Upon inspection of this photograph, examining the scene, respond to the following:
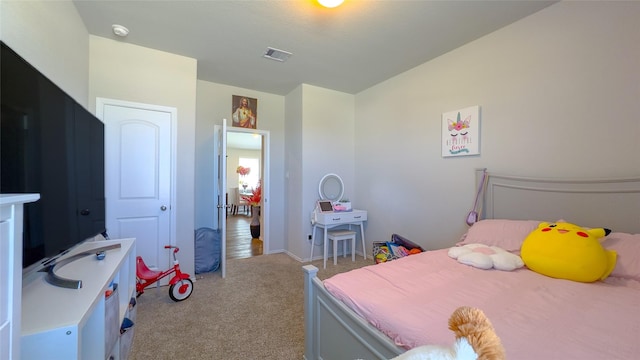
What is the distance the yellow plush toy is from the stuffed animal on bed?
4.55 feet

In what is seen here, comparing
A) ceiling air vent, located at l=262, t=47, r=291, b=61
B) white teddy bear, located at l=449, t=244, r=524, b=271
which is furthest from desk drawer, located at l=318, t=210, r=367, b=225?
ceiling air vent, located at l=262, t=47, r=291, b=61

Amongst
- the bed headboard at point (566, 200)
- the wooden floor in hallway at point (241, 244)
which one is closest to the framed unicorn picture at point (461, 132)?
the bed headboard at point (566, 200)

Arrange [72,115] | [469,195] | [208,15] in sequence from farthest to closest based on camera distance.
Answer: [469,195]
[208,15]
[72,115]

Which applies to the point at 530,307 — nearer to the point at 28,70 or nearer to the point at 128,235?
the point at 28,70

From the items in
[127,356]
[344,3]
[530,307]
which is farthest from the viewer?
[344,3]

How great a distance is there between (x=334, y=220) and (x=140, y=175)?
237 centimetres

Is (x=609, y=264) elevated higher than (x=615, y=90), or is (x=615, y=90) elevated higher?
(x=615, y=90)

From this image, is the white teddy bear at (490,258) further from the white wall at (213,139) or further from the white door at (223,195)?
the white wall at (213,139)

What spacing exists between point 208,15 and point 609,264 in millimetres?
3299

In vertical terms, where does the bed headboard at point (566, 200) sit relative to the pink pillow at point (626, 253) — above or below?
above

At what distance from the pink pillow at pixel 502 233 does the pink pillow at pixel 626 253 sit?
381 millimetres

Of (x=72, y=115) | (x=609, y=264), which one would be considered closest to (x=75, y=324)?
(x=72, y=115)

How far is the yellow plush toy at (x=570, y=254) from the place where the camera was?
1.41m

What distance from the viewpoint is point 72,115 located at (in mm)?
1371
